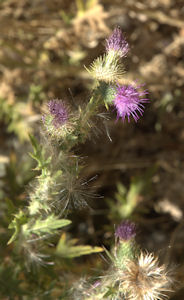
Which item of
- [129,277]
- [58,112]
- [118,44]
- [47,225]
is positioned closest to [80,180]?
[47,225]

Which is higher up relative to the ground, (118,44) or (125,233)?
(118,44)

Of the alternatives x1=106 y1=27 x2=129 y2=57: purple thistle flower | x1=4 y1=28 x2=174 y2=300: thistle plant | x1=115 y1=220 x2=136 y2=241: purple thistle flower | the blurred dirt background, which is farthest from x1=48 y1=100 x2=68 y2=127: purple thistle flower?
the blurred dirt background

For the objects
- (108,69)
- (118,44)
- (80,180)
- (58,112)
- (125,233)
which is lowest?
(125,233)

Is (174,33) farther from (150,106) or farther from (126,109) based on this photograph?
(126,109)

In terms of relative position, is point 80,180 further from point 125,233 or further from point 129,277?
point 129,277

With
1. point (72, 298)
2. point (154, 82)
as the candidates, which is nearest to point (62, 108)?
point (72, 298)

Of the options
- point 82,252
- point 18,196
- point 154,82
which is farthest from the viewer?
point 154,82

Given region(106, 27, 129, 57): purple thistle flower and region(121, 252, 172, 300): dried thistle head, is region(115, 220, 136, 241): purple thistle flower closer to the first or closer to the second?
region(121, 252, 172, 300): dried thistle head
